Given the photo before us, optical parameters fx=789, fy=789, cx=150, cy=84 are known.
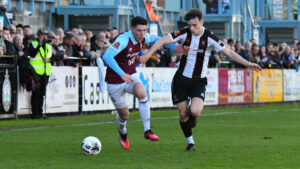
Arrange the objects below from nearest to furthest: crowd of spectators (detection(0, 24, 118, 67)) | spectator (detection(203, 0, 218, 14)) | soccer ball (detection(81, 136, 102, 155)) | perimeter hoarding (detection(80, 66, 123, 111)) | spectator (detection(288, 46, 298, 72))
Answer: soccer ball (detection(81, 136, 102, 155)) < crowd of spectators (detection(0, 24, 118, 67)) < perimeter hoarding (detection(80, 66, 123, 111)) < spectator (detection(288, 46, 298, 72)) < spectator (detection(203, 0, 218, 14))

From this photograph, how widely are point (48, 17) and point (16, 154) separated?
55.2ft

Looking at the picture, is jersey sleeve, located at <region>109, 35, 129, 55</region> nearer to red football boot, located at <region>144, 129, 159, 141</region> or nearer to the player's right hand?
the player's right hand

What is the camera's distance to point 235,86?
2867 centimetres

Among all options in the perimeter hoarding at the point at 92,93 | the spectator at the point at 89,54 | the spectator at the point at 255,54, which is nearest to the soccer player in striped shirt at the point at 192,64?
the perimeter hoarding at the point at 92,93

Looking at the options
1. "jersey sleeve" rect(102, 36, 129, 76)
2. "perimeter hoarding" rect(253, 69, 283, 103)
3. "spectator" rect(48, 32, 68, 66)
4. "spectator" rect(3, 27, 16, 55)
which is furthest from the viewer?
"perimeter hoarding" rect(253, 69, 283, 103)

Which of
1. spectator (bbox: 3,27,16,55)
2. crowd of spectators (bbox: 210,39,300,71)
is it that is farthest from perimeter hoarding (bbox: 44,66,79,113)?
crowd of spectators (bbox: 210,39,300,71)

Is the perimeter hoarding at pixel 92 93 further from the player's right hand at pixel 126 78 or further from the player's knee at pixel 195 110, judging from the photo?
the player's right hand at pixel 126 78

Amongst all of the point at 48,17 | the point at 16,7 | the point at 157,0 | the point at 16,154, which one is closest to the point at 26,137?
the point at 16,154

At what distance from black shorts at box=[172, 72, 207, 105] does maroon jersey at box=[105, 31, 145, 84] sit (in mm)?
744

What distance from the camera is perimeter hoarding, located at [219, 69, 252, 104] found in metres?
28.0

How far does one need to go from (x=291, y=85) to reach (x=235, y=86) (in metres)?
4.84

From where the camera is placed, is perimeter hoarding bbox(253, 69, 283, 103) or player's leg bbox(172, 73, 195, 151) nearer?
player's leg bbox(172, 73, 195, 151)

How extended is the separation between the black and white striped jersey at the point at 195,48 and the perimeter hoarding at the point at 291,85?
67.2ft

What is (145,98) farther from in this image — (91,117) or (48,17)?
(48,17)
